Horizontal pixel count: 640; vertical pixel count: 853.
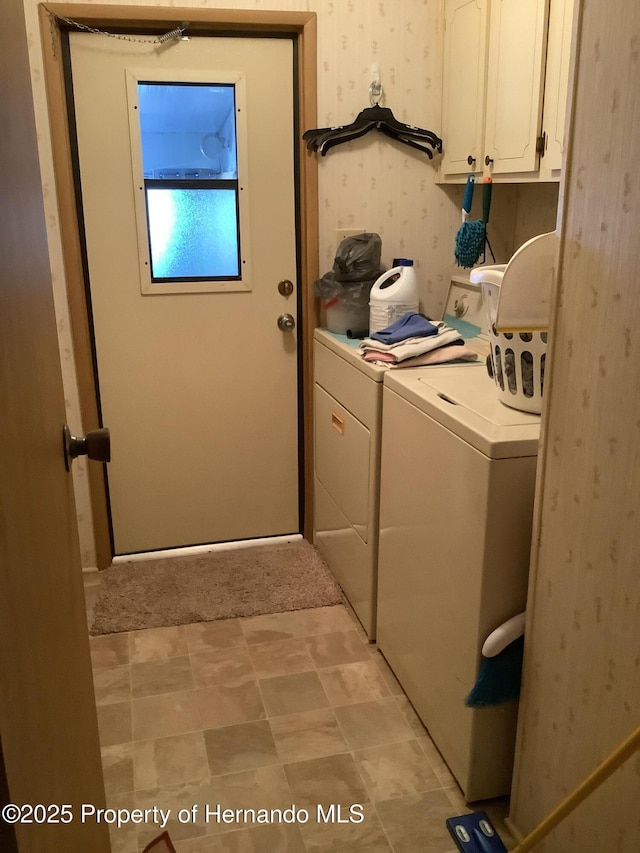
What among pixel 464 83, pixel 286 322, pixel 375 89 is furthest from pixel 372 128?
pixel 286 322

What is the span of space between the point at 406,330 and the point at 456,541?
85cm

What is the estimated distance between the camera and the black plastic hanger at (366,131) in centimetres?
265

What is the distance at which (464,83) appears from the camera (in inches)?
97.3

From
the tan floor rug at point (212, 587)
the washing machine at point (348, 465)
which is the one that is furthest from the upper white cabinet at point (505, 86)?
the tan floor rug at point (212, 587)

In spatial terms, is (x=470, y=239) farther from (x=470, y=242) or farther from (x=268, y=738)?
(x=268, y=738)

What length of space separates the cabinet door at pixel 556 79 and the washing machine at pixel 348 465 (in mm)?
770

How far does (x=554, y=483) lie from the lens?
56.1 inches

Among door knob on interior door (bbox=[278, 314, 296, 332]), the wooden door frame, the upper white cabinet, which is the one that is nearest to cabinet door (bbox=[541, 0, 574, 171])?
the upper white cabinet

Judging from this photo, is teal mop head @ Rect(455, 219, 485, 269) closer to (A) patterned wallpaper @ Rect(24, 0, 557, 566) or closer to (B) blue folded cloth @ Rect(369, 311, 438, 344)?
(A) patterned wallpaper @ Rect(24, 0, 557, 566)

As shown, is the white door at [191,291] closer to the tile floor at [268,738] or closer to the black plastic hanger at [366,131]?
the black plastic hanger at [366,131]

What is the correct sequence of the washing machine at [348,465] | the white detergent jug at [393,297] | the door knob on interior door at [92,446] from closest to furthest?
the door knob on interior door at [92,446], the washing machine at [348,465], the white detergent jug at [393,297]

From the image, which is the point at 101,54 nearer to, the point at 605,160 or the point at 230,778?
the point at 605,160

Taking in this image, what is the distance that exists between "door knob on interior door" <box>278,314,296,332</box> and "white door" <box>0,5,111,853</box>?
1.70m

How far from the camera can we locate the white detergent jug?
257 cm
